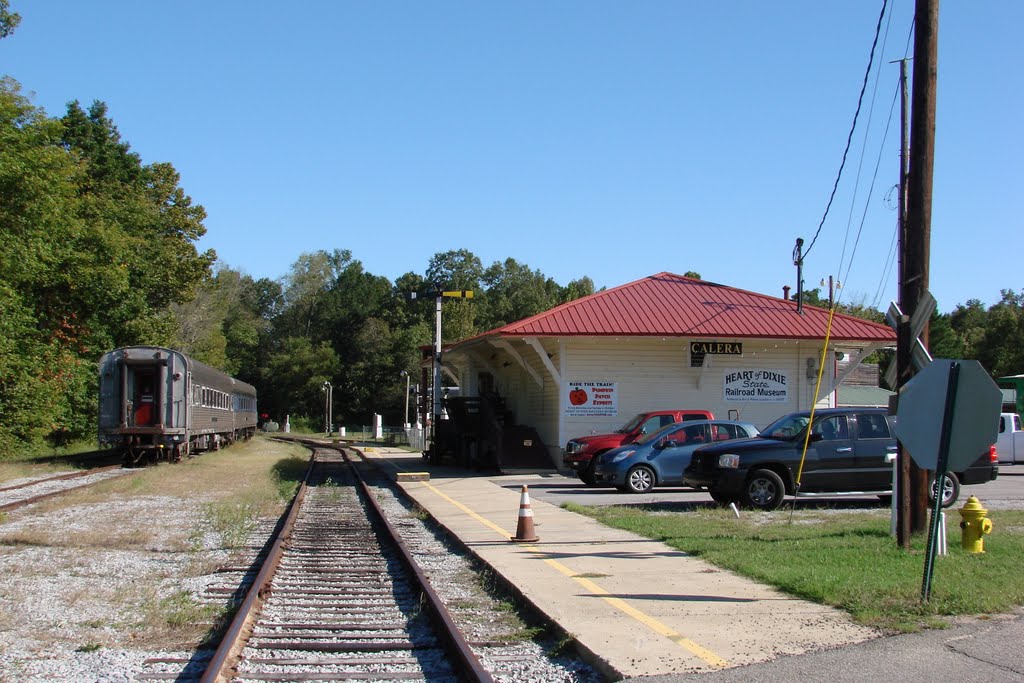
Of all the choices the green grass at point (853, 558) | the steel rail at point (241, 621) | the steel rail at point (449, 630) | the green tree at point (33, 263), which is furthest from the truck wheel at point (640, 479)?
the green tree at point (33, 263)

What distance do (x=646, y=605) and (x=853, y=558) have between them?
2.97 m

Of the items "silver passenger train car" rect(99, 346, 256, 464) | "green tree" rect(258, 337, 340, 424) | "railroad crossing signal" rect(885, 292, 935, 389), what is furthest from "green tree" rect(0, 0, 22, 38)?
"green tree" rect(258, 337, 340, 424)

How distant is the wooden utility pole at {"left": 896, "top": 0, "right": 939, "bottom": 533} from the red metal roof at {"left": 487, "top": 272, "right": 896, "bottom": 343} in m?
14.4

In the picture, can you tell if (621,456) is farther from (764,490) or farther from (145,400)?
(145,400)

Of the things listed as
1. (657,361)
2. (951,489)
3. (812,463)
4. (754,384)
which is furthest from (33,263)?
(951,489)

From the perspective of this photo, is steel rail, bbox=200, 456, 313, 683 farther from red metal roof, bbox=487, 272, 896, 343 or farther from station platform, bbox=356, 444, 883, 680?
red metal roof, bbox=487, 272, 896, 343

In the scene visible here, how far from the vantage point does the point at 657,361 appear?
26.3 m

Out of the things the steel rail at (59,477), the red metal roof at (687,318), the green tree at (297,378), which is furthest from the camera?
the green tree at (297,378)

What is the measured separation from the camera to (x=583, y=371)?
25844 mm

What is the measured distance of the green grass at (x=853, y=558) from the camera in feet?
25.2

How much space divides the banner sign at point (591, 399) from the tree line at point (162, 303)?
55.9 feet

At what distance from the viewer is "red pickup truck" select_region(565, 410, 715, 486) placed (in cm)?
2105

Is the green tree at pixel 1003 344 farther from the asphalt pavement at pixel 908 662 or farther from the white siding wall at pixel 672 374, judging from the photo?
the asphalt pavement at pixel 908 662

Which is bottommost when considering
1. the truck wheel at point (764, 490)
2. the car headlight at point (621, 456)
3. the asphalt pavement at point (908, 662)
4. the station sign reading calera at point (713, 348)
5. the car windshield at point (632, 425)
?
the asphalt pavement at point (908, 662)
